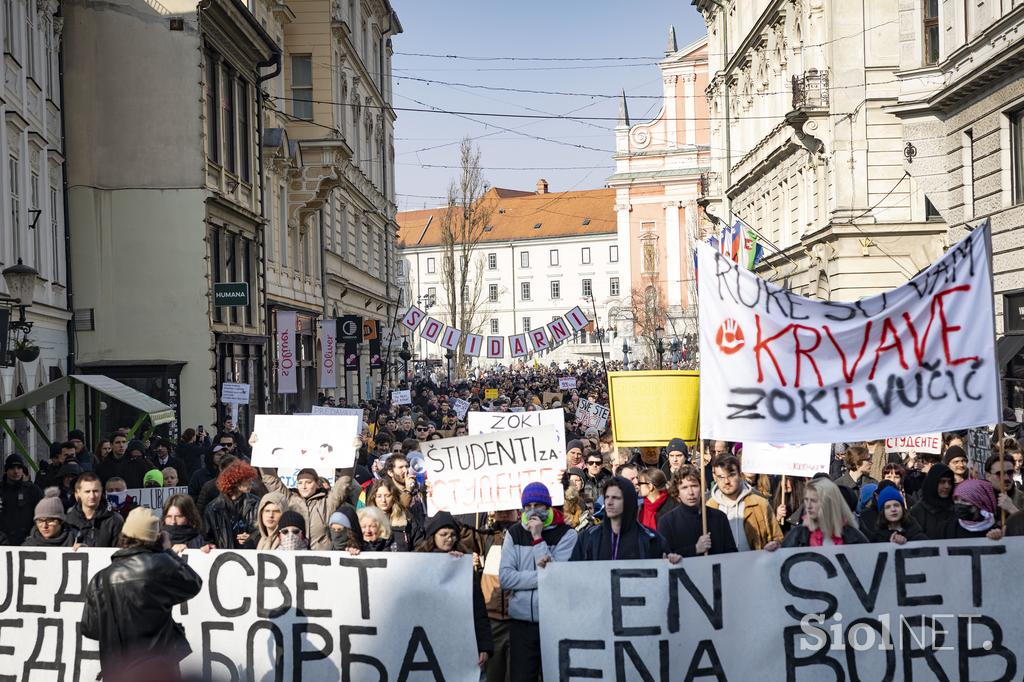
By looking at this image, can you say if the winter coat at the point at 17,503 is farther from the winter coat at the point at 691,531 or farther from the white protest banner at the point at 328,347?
the white protest banner at the point at 328,347

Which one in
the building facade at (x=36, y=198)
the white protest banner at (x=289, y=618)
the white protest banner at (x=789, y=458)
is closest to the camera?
the white protest banner at (x=289, y=618)

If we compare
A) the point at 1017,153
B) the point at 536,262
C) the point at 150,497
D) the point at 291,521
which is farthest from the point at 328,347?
the point at 536,262

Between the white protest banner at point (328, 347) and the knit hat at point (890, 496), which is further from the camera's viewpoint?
the white protest banner at point (328, 347)

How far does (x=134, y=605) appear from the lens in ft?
22.7

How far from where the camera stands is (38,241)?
2312 cm

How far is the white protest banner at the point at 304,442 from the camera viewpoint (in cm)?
1298

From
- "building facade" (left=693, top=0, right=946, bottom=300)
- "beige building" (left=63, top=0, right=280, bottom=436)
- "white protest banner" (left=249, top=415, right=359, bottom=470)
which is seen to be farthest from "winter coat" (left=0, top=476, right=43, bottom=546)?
"building facade" (left=693, top=0, right=946, bottom=300)

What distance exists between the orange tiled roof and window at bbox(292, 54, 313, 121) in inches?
3111

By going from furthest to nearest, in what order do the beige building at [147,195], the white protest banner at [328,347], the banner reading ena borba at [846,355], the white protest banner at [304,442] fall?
the white protest banner at [328,347], the beige building at [147,195], the white protest banner at [304,442], the banner reading ena borba at [846,355]

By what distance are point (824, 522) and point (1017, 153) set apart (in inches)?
650

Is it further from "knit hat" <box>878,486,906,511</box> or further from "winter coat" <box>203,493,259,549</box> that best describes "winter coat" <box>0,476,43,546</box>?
"knit hat" <box>878,486,906,511</box>

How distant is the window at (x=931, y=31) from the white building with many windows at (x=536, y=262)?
294 feet

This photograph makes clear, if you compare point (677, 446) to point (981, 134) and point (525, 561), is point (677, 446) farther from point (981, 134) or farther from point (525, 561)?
point (981, 134)

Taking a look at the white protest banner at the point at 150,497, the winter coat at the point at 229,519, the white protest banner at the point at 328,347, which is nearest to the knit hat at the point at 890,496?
the winter coat at the point at 229,519
